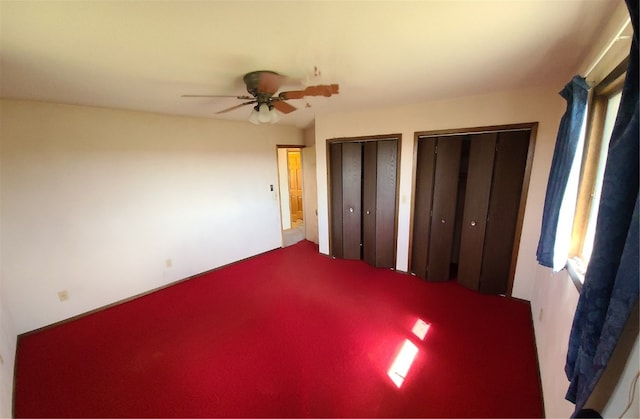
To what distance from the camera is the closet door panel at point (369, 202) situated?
3.30m

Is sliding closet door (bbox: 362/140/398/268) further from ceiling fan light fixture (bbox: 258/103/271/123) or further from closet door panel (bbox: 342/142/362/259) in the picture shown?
ceiling fan light fixture (bbox: 258/103/271/123)

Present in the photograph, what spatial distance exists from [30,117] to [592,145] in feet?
14.2

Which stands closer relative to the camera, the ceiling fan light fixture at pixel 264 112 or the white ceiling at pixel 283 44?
the white ceiling at pixel 283 44

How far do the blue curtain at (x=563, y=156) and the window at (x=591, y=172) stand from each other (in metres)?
0.08

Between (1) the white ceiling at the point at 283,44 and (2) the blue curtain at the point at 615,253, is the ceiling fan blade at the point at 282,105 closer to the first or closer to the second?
(1) the white ceiling at the point at 283,44

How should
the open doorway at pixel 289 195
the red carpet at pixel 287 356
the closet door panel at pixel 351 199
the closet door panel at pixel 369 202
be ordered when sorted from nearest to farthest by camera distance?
the red carpet at pixel 287 356
the closet door panel at pixel 369 202
the closet door panel at pixel 351 199
the open doorway at pixel 289 195

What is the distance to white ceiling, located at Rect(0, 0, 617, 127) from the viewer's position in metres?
1.05

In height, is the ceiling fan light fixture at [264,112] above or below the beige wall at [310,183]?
above

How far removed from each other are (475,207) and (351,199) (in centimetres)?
156

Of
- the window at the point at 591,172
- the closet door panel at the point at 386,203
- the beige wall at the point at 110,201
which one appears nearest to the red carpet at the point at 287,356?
the beige wall at the point at 110,201

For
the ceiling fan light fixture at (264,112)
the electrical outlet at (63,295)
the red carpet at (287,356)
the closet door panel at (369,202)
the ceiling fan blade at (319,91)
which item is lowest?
the red carpet at (287,356)

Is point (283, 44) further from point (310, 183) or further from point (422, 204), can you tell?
point (310, 183)

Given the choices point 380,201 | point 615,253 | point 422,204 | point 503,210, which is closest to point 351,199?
point 380,201

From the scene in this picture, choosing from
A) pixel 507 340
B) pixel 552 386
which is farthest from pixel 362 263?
pixel 552 386
